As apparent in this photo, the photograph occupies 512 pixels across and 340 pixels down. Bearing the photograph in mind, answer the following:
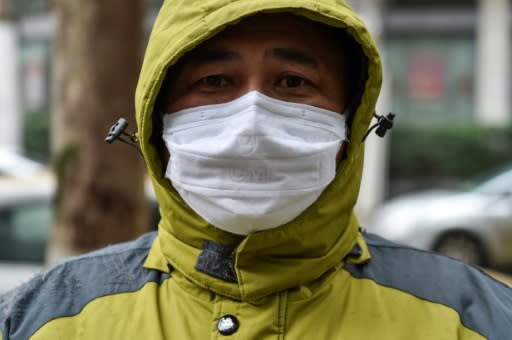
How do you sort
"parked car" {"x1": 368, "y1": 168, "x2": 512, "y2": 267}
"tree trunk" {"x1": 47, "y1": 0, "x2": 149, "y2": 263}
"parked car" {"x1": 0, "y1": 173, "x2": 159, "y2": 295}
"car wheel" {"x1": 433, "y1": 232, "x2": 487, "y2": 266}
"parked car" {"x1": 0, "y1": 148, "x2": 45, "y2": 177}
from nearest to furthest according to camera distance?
1. "tree trunk" {"x1": 47, "y1": 0, "x2": 149, "y2": 263}
2. "parked car" {"x1": 0, "y1": 173, "x2": 159, "y2": 295}
3. "parked car" {"x1": 0, "y1": 148, "x2": 45, "y2": 177}
4. "parked car" {"x1": 368, "y1": 168, "x2": 512, "y2": 267}
5. "car wheel" {"x1": 433, "y1": 232, "x2": 487, "y2": 266}

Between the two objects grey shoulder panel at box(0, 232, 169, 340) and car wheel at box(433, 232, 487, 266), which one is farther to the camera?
car wheel at box(433, 232, 487, 266)

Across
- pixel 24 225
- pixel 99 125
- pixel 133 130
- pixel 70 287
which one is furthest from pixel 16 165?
pixel 70 287

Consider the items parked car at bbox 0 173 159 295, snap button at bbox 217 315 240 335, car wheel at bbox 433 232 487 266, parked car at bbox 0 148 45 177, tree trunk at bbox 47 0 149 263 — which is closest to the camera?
snap button at bbox 217 315 240 335

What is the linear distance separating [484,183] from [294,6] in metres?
8.61

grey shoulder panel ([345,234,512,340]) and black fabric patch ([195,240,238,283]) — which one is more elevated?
black fabric patch ([195,240,238,283])

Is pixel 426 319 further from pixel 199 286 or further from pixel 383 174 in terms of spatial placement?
pixel 383 174

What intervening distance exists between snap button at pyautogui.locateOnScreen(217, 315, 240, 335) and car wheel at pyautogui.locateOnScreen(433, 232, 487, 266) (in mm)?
8313

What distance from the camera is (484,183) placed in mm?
9961

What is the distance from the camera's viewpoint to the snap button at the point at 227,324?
177 cm

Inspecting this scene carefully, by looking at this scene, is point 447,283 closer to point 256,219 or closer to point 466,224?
point 256,219

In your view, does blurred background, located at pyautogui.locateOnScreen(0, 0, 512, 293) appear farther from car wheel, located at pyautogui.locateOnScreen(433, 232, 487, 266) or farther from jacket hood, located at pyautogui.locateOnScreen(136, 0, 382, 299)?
jacket hood, located at pyautogui.locateOnScreen(136, 0, 382, 299)

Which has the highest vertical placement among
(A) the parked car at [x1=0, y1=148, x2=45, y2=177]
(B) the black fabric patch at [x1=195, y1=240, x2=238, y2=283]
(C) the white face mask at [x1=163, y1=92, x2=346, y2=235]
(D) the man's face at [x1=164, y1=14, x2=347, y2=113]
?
(D) the man's face at [x1=164, y1=14, x2=347, y2=113]

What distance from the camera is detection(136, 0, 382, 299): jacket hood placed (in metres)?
1.81

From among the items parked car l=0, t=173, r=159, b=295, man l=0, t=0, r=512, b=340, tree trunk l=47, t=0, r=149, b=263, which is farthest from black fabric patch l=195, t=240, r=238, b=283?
parked car l=0, t=173, r=159, b=295
